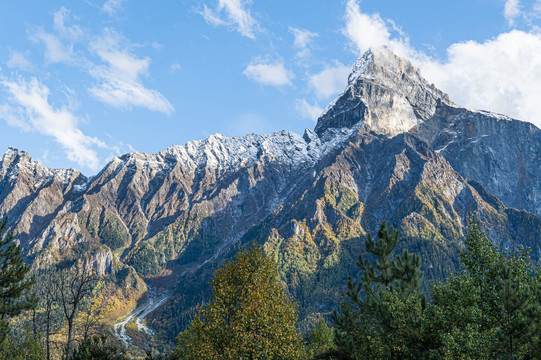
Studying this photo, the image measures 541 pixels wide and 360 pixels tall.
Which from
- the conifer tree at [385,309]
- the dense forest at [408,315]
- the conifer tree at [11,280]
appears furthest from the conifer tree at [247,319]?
the conifer tree at [11,280]

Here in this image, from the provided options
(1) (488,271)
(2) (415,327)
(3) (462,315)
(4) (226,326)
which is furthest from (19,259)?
(1) (488,271)

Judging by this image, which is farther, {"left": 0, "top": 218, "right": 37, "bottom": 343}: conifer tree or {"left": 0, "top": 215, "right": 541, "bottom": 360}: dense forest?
{"left": 0, "top": 218, "right": 37, "bottom": 343}: conifer tree

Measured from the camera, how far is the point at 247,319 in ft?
103

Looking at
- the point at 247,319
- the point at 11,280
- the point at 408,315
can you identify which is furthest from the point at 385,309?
the point at 11,280

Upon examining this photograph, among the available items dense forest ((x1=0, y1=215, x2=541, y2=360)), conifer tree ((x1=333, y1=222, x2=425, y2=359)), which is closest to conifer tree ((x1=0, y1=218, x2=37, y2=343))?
dense forest ((x1=0, y1=215, x2=541, y2=360))

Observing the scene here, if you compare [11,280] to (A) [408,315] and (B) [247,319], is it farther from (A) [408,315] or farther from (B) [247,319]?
(A) [408,315]

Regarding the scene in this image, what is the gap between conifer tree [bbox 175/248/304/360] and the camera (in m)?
30.6

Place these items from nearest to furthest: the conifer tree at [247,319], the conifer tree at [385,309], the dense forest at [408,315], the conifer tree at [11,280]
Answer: the dense forest at [408,315] → the conifer tree at [247,319] → the conifer tree at [385,309] → the conifer tree at [11,280]

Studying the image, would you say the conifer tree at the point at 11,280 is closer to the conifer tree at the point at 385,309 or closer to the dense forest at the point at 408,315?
the dense forest at the point at 408,315

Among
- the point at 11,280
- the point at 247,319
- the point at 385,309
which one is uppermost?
the point at 11,280

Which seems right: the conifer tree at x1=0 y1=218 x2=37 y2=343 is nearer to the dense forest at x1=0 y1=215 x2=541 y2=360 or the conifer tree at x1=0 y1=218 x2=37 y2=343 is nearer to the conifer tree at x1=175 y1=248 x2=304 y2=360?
the dense forest at x1=0 y1=215 x2=541 y2=360

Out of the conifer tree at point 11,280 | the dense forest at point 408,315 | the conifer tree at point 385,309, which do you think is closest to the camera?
the dense forest at point 408,315

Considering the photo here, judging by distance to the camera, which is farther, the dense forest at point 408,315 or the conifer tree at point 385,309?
the conifer tree at point 385,309

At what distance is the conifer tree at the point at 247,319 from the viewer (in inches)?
1204
